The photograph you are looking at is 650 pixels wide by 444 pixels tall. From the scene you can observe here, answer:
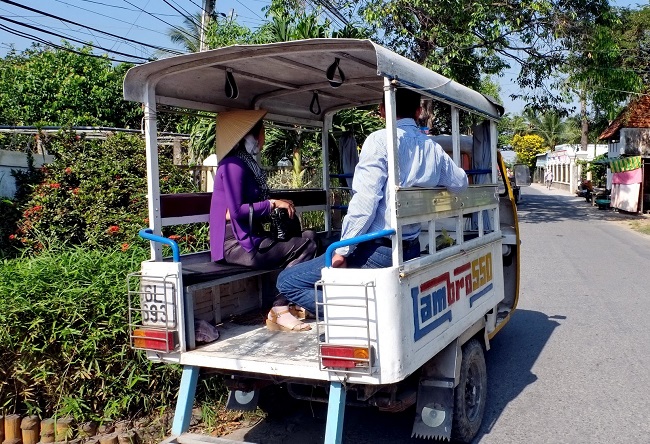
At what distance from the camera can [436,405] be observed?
3625 mm

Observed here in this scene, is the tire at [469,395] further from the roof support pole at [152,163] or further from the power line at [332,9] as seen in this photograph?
the power line at [332,9]

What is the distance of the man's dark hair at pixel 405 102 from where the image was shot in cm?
362

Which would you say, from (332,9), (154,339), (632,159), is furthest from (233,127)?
(632,159)

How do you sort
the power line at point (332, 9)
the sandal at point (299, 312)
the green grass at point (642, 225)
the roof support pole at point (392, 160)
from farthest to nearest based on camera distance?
the green grass at point (642, 225)
the power line at point (332, 9)
the sandal at point (299, 312)
the roof support pole at point (392, 160)

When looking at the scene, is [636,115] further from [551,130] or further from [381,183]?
[551,130]

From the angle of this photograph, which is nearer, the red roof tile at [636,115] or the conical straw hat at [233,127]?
the conical straw hat at [233,127]

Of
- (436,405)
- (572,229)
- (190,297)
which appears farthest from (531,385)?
(572,229)

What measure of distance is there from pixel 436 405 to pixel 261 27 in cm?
1192

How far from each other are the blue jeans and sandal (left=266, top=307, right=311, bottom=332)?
11.5 inches

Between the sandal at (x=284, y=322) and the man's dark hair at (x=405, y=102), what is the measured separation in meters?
1.45

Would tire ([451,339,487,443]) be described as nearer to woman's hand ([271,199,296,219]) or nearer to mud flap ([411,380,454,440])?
mud flap ([411,380,454,440])

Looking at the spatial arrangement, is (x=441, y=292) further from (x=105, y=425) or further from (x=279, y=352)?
(x=105, y=425)

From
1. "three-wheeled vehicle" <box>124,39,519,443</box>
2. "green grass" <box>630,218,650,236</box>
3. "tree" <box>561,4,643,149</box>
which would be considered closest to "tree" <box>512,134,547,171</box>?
"tree" <box>561,4,643,149</box>

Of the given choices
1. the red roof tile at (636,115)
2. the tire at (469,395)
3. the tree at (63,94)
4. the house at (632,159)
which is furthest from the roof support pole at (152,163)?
the red roof tile at (636,115)
